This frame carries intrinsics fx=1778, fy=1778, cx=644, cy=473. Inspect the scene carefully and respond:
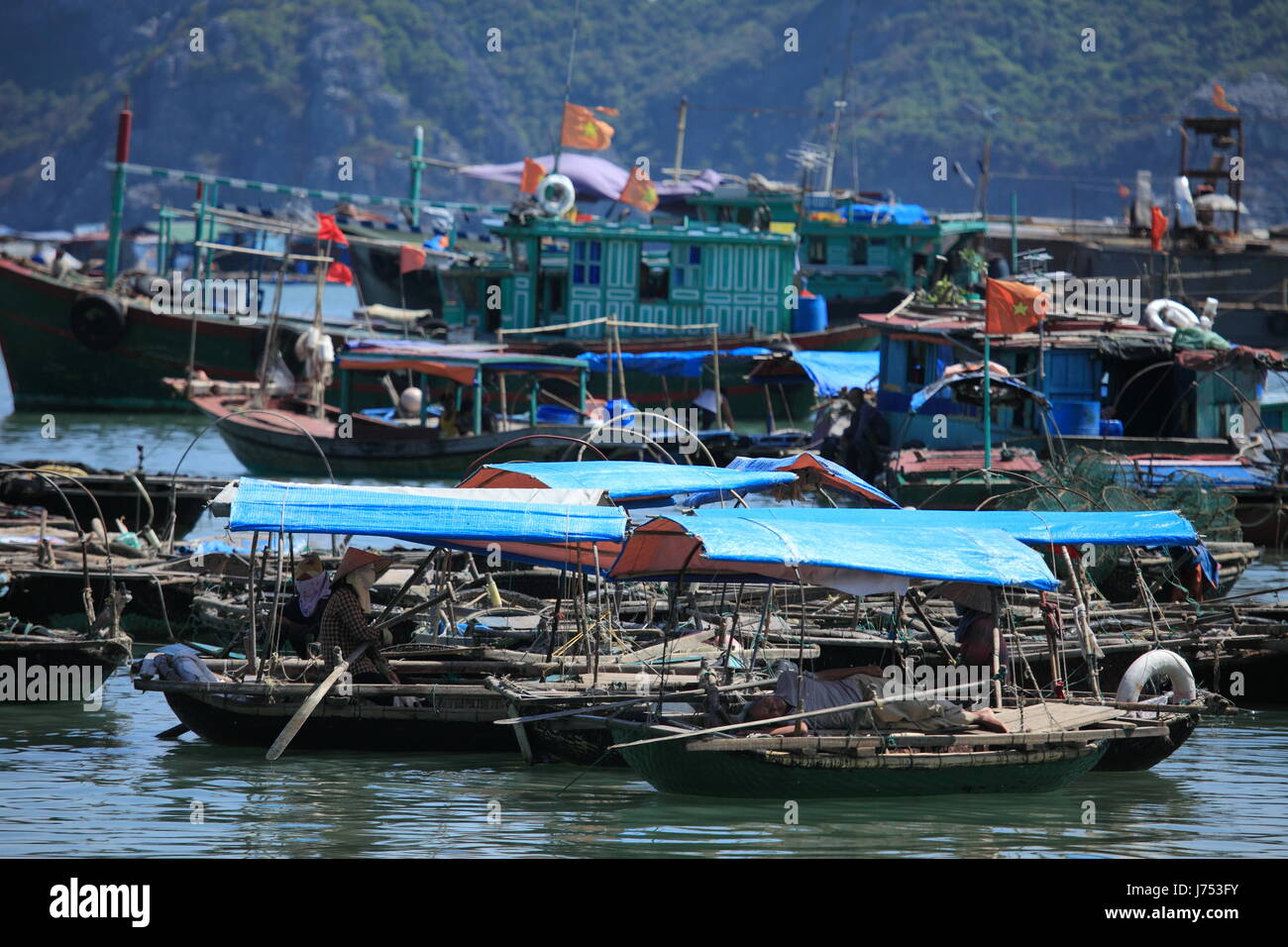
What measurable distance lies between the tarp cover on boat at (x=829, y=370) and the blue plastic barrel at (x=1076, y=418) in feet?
13.5

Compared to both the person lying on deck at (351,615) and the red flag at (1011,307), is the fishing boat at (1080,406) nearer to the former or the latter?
the red flag at (1011,307)

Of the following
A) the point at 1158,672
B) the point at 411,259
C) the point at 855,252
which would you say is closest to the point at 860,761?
the point at 1158,672

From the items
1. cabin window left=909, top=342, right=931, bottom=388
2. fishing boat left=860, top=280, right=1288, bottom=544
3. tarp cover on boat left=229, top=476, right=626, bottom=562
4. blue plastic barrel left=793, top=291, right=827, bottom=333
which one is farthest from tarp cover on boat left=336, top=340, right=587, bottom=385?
tarp cover on boat left=229, top=476, right=626, bottom=562

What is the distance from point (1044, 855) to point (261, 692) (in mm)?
5073

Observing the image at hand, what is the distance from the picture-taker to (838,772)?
10328mm

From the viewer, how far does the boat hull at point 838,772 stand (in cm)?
1029

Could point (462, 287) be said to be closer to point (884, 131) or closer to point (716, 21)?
point (884, 131)

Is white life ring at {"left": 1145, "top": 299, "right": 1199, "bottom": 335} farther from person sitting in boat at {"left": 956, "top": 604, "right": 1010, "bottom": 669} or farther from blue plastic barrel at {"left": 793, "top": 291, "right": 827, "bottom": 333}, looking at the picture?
person sitting in boat at {"left": 956, "top": 604, "right": 1010, "bottom": 669}

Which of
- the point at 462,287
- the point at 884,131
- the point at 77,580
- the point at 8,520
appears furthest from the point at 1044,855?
the point at 884,131

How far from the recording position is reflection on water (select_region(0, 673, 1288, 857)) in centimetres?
989

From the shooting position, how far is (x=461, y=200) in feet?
358

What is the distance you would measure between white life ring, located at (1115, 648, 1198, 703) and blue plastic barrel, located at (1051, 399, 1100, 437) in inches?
373

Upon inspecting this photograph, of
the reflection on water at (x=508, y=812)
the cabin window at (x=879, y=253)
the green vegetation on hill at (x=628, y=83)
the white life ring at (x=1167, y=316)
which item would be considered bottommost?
the reflection on water at (x=508, y=812)

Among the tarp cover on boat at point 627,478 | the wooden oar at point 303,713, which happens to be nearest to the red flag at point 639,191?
the tarp cover on boat at point 627,478
